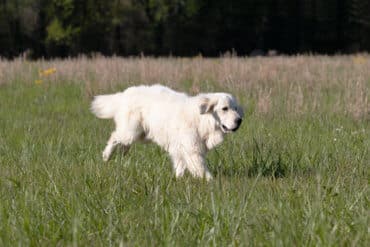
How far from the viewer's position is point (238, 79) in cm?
1066

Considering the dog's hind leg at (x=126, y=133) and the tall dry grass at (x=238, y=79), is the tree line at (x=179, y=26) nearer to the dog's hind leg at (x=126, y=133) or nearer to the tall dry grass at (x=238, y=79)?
the tall dry grass at (x=238, y=79)

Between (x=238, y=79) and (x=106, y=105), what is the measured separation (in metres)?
4.94

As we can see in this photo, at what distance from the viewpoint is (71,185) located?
3832mm

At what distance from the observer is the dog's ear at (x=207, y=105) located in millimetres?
4902

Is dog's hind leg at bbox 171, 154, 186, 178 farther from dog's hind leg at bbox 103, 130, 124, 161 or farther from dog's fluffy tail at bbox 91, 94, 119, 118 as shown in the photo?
dog's fluffy tail at bbox 91, 94, 119, 118

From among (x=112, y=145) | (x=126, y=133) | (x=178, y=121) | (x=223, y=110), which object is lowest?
(x=112, y=145)

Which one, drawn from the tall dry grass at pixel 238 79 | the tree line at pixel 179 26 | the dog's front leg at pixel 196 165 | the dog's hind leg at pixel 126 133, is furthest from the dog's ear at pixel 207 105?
the tree line at pixel 179 26

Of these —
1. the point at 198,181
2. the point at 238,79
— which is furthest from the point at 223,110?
the point at 238,79

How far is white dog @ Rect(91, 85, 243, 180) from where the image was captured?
4.90 m

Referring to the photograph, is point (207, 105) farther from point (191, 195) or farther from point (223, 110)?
point (191, 195)

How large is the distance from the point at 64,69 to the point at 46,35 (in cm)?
1193

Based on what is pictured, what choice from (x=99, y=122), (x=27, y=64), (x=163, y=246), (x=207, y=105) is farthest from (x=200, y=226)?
(x=27, y=64)

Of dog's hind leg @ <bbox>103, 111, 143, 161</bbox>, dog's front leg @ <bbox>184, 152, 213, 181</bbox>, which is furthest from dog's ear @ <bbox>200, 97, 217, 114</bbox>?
dog's hind leg @ <bbox>103, 111, 143, 161</bbox>

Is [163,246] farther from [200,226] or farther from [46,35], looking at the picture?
[46,35]
